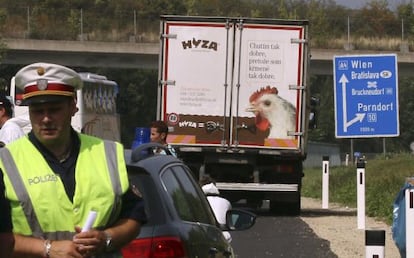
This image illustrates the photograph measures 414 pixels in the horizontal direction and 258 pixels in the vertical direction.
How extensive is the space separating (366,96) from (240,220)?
11507 mm

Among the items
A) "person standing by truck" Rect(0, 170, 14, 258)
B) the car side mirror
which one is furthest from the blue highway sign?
"person standing by truck" Rect(0, 170, 14, 258)

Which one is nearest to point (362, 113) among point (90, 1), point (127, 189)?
point (127, 189)

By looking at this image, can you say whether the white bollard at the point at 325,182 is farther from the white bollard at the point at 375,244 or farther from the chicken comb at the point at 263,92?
the white bollard at the point at 375,244

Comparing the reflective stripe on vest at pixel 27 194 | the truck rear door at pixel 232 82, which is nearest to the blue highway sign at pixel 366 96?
the truck rear door at pixel 232 82

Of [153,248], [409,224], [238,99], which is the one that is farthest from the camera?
[238,99]

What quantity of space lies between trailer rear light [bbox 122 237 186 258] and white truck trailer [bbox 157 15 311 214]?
A: 51.7ft

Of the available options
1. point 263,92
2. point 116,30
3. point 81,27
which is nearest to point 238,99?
point 263,92

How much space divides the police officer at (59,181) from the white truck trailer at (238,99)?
670 inches

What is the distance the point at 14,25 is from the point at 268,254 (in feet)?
142

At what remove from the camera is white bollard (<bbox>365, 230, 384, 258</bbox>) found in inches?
365

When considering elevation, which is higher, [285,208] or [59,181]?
[59,181]

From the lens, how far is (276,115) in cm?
2233

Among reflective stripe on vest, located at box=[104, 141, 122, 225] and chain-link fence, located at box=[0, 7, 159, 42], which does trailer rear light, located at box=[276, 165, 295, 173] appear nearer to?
reflective stripe on vest, located at box=[104, 141, 122, 225]

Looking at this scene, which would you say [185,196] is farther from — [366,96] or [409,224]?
[366,96]
